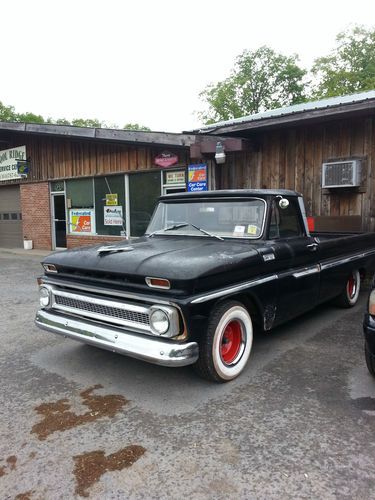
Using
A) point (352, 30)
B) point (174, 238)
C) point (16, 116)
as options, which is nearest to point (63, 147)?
point (174, 238)

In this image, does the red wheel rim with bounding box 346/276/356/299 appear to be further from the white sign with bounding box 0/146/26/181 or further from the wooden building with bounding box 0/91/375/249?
the white sign with bounding box 0/146/26/181

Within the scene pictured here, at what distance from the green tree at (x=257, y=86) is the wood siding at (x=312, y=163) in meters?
30.6

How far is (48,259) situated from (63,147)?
10.9 meters

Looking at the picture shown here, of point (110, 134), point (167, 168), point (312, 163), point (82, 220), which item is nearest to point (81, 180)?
point (82, 220)

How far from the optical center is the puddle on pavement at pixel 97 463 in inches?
92.0

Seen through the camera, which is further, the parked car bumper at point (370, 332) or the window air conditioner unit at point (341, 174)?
the window air conditioner unit at point (341, 174)

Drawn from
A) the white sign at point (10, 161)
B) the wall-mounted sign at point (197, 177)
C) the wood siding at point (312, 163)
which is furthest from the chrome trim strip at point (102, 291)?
the white sign at point (10, 161)

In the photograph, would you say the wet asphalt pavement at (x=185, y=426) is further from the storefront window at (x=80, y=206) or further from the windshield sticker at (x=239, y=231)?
the storefront window at (x=80, y=206)

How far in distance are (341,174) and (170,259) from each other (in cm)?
597

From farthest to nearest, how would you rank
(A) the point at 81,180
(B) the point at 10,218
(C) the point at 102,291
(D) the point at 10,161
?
(B) the point at 10,218, (D) the point at 10,161, (A) the point at 81,180, (C) the point at 102,291

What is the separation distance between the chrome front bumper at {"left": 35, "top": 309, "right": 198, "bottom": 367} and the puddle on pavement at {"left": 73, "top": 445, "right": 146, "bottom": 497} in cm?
65

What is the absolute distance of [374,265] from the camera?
6672 millimetres

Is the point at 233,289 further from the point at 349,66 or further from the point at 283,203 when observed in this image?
the point at 349,66

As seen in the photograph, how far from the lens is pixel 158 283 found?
317 centimetres
